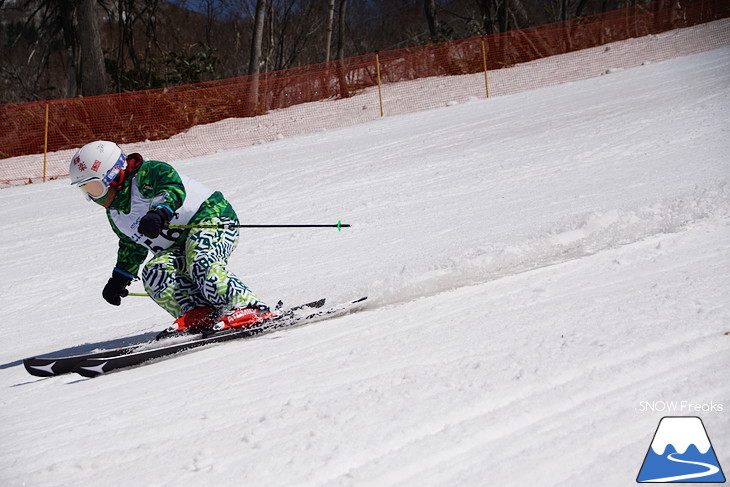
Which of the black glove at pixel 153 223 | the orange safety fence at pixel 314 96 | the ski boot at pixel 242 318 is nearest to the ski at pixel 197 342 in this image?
the ski boot at pixel 242 318

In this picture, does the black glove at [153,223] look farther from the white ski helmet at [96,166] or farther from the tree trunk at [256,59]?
the tree trunk at [256,59]

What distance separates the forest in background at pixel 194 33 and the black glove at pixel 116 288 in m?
16.9

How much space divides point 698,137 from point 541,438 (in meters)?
7.20

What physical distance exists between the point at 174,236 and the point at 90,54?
684 inches

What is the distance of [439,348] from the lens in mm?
3615

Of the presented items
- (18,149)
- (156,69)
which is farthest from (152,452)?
(156,69)

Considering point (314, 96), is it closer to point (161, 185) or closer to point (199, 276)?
point (161, 185)

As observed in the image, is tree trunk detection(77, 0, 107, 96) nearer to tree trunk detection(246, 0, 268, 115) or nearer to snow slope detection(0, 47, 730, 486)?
tree trunk detection(246, 0, 268, 115)

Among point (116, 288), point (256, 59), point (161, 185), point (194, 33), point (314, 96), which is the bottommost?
point (116, 288)

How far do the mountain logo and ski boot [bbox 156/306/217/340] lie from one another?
289 cm

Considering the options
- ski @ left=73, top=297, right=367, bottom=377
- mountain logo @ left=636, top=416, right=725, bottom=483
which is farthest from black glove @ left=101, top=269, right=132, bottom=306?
mountain logo @ left=636, top=416, right=725, bottom=483

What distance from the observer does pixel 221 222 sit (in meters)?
4.82

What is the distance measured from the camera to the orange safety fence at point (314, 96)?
646 inches

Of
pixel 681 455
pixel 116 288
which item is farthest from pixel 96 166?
pixel 681 455
